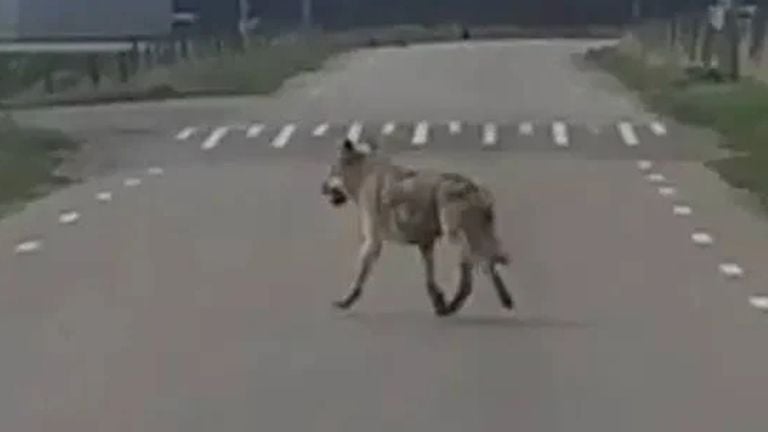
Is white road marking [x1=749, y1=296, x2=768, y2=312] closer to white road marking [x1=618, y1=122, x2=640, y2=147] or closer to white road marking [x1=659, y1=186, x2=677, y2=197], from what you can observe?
white road marking [x1=659, y1=186, x2=677, y2=197]

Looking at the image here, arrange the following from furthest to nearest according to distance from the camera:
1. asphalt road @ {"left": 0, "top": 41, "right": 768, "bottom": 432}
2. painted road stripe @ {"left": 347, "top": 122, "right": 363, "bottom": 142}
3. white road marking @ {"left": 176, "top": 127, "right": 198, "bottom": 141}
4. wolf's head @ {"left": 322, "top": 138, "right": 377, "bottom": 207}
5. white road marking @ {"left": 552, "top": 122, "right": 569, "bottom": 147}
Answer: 1. white road marking @ {"left": 176, "top": 127, "right": 198, "bottom": 141}
2. painted road stripe @ {"left": 347, "top": 122, "right": 363, "bottom": 142}
3. white road marking @ {"left": 552, "top": 122, "right": 569, "bottom": 147}
4. wolf's head @ {"left": 322, "top": 138, "right": 377, "bottom": 207}
5. asphalt road @ {"left": 0, "top": 41, "right": 768, "bottom": 432}

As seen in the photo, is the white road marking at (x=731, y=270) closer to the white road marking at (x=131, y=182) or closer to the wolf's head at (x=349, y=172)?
the wolf's head at (x=349, y=172)

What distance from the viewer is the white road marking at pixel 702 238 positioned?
63.1 ft

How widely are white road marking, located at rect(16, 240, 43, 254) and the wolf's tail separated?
5.20m

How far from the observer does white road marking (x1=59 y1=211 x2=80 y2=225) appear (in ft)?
70.8

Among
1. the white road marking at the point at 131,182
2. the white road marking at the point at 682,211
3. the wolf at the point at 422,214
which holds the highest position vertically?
the wolf at the point at 422,214

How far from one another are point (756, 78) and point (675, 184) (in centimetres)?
1908

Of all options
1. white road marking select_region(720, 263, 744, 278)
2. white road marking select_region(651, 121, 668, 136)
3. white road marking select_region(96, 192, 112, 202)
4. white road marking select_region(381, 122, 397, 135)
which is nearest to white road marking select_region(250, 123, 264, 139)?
→ white road marking select_region(381, 122, 397, 135)

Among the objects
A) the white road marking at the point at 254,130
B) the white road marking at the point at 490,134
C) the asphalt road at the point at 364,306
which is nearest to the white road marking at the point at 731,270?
the asphalt road at the point at 364,306

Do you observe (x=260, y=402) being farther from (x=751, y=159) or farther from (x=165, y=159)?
(x=165, y=159)

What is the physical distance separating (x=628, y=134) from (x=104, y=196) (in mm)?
10964

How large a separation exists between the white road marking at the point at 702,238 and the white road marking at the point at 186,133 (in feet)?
47.5

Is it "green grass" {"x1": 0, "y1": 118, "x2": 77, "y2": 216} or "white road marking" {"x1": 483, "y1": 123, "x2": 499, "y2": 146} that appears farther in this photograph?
"white road marking" {"x1": 483, "y1": 123, "x2": 499, "y2": 146}

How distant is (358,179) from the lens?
15312mm
